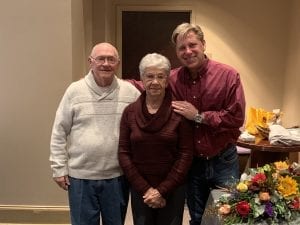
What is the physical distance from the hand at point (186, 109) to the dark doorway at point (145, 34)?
2.38 m

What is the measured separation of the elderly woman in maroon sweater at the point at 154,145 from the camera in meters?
2.08

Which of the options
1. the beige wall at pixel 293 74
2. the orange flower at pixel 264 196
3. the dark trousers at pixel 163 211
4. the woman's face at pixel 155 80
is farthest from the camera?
the beige wall at pixel 293 74

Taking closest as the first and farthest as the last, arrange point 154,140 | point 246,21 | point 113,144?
point 154,140 < point 113,144 < point 246,21

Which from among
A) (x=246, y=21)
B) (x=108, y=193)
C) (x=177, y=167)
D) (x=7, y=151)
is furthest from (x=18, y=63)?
(x=246, y=21)

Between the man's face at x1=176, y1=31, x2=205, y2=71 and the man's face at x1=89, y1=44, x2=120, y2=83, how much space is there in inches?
13.8

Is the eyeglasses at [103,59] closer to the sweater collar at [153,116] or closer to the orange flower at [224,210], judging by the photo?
the sweater collar at [153,116]

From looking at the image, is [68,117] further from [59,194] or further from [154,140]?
[59,194]

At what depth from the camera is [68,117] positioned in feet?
7.38

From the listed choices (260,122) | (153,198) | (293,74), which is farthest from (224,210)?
(293,74)

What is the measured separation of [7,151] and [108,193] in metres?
1.46

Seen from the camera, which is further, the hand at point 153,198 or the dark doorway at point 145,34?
the dark doorway at point 145,34

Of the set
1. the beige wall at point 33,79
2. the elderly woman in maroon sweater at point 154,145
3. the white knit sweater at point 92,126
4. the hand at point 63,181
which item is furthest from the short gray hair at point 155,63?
the beige wall at point 33,79

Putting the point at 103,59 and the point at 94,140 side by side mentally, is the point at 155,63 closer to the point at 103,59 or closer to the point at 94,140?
the point at 103,59

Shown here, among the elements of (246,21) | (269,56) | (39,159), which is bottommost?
(39,159)
